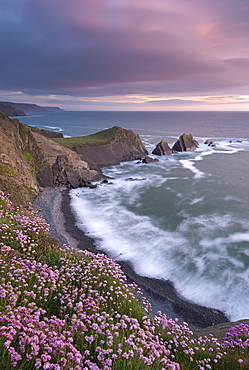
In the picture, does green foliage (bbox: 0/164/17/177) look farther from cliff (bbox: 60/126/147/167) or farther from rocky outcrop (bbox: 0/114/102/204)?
cliff (bbox: 60/126/147/167)

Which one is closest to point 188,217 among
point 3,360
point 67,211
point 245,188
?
point 67,211

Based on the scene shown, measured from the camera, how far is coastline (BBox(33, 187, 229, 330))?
47.1 feet

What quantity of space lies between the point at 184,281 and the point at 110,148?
45812 millimetres

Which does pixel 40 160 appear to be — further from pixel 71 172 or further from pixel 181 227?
pixel 181 227

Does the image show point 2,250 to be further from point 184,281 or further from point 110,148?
point 110,148

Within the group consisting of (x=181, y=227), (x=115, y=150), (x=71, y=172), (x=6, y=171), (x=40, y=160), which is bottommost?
(x=181, y=227)

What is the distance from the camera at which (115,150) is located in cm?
6109

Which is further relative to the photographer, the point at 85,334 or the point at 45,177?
the point at 45,177

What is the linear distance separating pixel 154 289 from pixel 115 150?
47.2 metres

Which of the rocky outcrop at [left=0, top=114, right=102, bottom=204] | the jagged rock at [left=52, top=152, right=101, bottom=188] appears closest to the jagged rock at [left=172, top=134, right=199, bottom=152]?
the rocky outcrop at [left=0, top=114, right=102, bottom=204]

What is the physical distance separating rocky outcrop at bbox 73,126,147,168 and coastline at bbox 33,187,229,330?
93.5 ft

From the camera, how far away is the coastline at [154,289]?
565 inches

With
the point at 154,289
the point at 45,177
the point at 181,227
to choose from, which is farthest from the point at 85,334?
the point at 45,177

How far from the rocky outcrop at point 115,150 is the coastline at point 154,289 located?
28.5m
